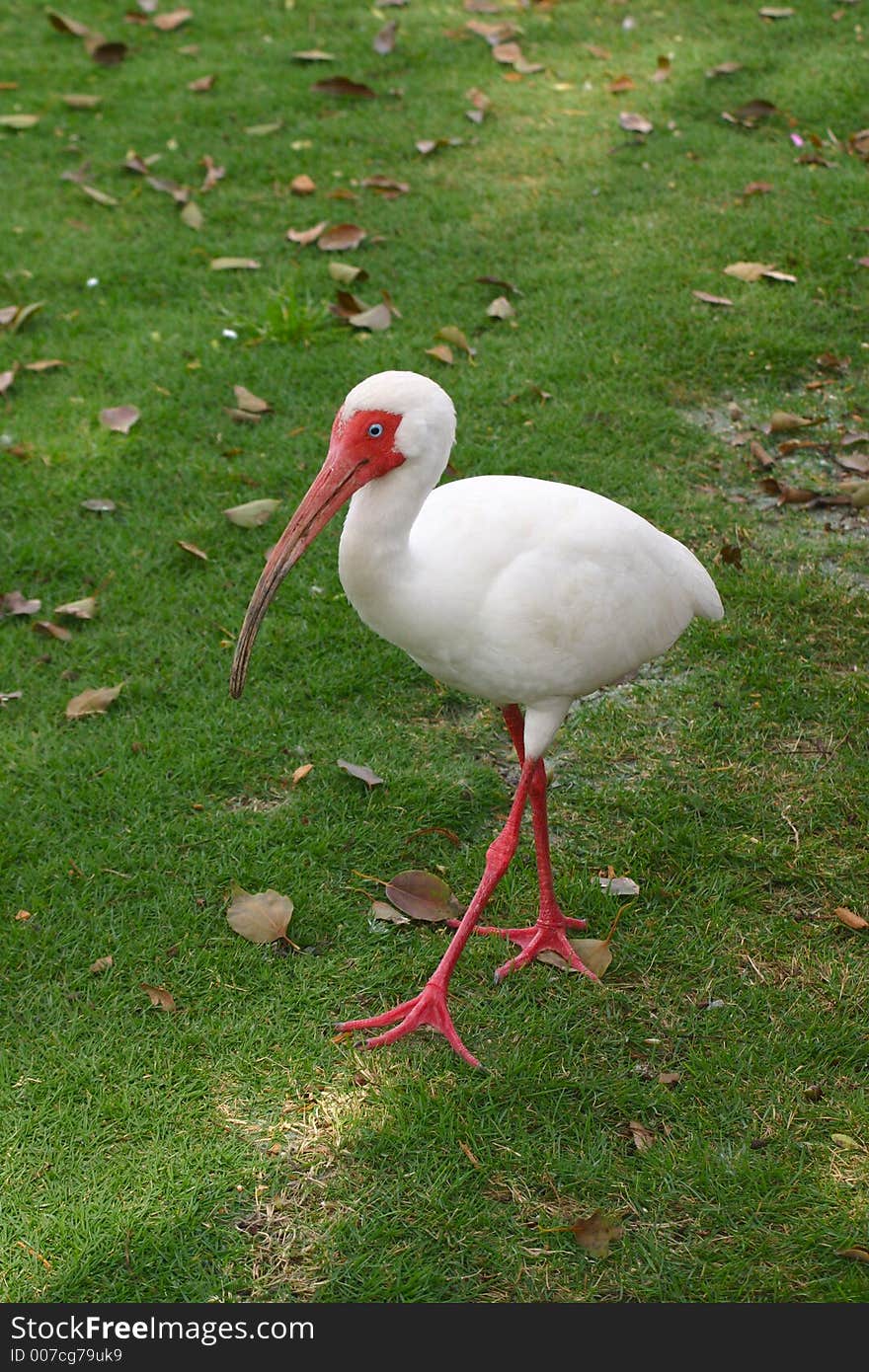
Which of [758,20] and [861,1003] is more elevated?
[758,20]

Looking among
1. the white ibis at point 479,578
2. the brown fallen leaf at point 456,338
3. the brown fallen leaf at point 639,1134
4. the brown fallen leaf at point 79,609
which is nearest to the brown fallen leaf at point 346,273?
the brown fallen leaf at point 456,338

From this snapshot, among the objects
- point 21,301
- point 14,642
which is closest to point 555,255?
point 21,301

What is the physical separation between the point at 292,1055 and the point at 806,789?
1533mm

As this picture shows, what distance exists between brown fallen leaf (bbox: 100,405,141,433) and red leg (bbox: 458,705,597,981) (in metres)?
2.19

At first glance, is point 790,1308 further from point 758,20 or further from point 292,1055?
point 758,20

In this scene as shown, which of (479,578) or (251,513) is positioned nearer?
(479,578)

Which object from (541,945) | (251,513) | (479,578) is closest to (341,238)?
(251,513)

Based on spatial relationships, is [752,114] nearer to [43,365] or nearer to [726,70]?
[726,70]

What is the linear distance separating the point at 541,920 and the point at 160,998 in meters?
0.90

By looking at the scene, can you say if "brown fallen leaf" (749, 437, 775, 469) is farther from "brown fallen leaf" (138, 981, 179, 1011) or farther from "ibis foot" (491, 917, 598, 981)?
"brown fallen leaf" (138, 981, 179, 1011)

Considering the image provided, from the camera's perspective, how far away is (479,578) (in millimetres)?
2693

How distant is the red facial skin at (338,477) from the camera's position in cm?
251

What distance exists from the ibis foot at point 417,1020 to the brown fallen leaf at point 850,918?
0.97 metres

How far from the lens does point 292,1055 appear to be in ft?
9.33
